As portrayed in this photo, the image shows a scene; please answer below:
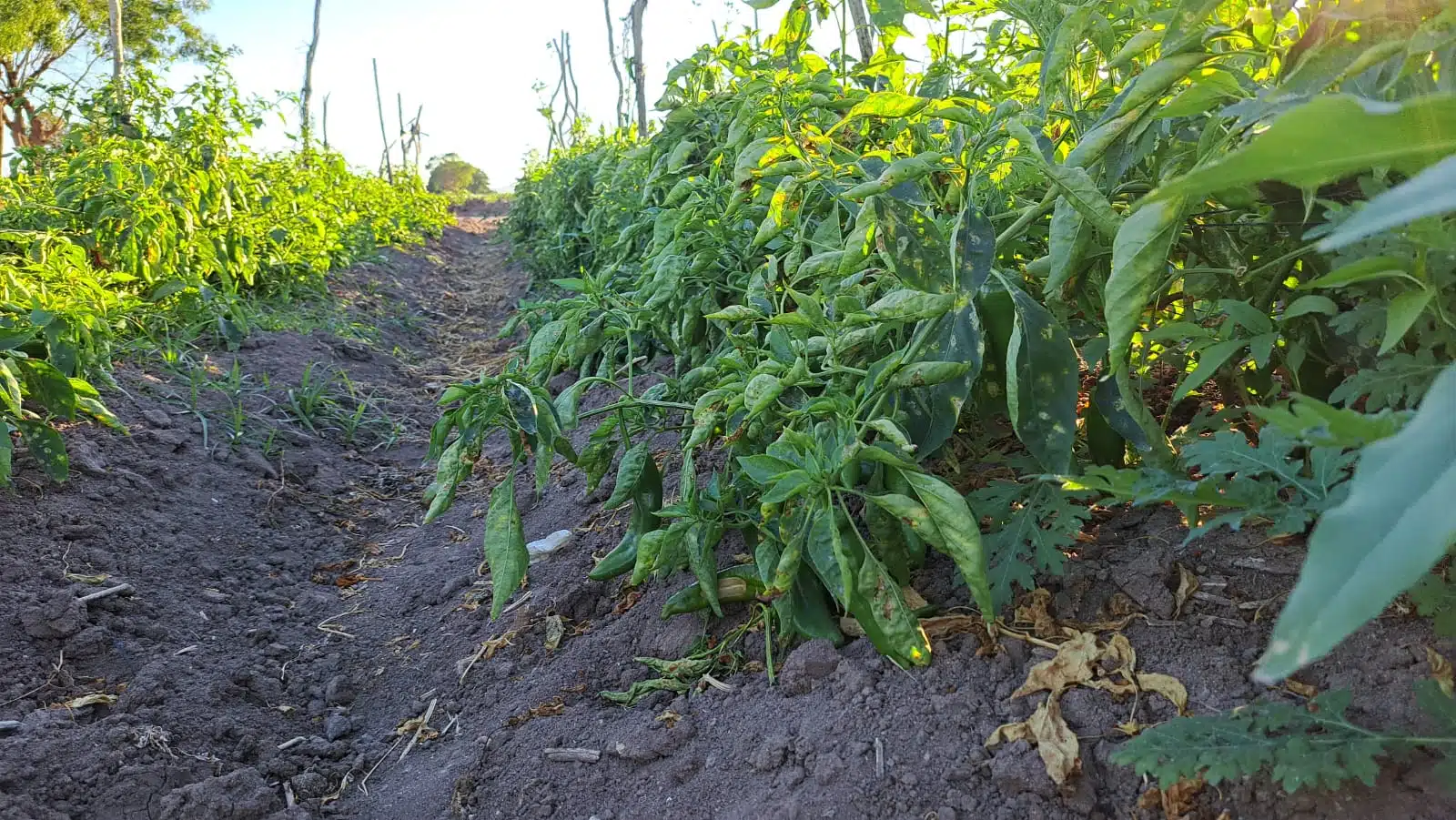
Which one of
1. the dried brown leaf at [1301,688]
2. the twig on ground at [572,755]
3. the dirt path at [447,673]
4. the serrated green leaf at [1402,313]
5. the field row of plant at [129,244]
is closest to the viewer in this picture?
the serrated green leaf at [1402,313]

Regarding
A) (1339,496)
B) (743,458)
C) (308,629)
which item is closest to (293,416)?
(308,629)

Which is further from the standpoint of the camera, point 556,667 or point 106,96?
point 106,96

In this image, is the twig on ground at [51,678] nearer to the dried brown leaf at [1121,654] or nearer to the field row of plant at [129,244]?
the field row of plant at [129,244]

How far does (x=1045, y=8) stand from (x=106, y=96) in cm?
503

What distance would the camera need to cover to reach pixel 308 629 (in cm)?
254

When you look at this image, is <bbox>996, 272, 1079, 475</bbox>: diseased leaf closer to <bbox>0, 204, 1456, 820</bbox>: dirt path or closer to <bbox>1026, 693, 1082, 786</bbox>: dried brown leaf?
<bbox>0, 204, 1456, 820</bbox>: dirt path

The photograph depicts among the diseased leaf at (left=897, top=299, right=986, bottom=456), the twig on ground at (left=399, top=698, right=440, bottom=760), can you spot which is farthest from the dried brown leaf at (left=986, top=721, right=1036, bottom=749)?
the twig on ground at (left=399, top=698, right=440, bottom=760)

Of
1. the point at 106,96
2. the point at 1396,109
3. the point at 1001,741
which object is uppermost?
the point at 106,96

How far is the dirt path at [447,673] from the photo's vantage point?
51.6 inches

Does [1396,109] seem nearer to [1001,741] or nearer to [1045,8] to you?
[1001,741]

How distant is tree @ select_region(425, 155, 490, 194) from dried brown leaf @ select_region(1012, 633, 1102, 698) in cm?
2629

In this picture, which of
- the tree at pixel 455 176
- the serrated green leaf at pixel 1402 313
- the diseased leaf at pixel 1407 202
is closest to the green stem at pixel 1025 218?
the serrated green leaf at pixel 1402 313

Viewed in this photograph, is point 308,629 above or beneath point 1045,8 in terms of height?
beneath

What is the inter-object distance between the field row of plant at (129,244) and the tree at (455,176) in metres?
21.2
